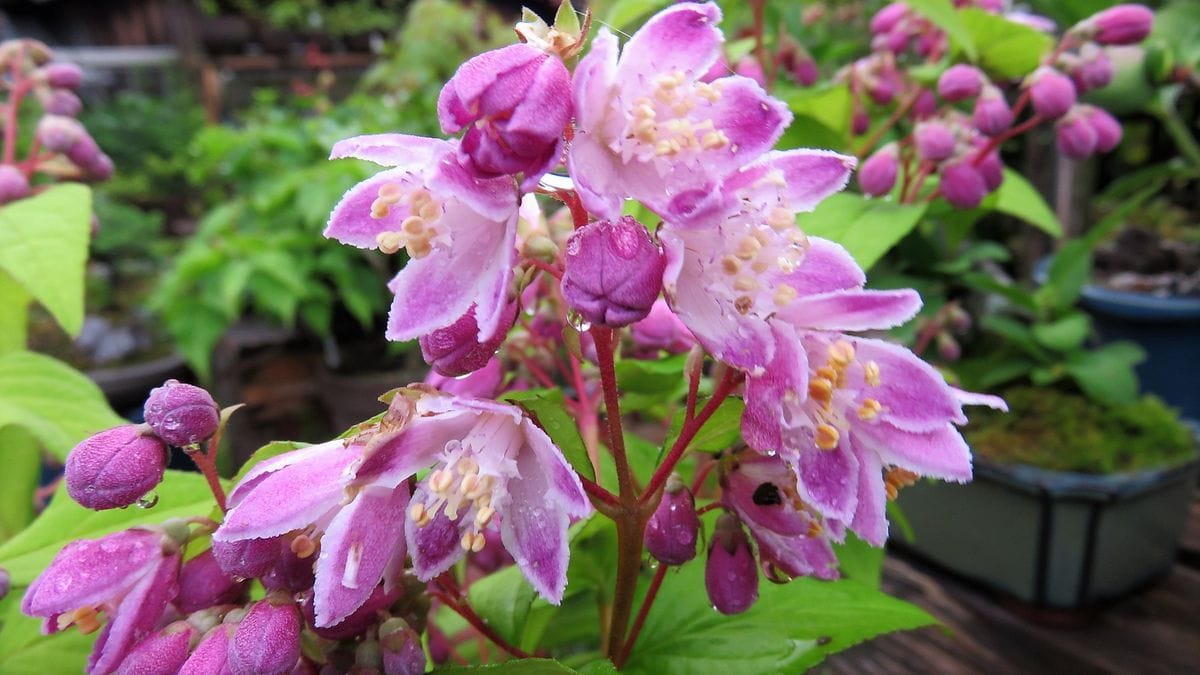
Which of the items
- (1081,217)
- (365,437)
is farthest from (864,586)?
(1081,217)

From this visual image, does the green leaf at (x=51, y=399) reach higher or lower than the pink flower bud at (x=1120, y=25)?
lower

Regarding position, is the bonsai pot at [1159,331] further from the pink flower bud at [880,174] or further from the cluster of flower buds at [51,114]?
the cluster of flower buds at [51,114]

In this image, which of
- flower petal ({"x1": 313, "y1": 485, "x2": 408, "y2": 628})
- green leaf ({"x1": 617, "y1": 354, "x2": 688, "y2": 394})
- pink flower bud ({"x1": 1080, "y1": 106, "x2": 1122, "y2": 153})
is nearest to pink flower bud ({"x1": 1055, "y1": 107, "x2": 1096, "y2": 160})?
pink flower bud ({"x1": 1080, "y1": 106, "x2": 1122, "y2": 153})

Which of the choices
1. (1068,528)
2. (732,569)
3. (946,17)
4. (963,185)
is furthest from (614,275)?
(1068,528)

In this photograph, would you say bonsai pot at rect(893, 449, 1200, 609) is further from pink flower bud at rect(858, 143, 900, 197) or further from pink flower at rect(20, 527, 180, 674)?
pink flower at rect(20, 527, 180, 674)

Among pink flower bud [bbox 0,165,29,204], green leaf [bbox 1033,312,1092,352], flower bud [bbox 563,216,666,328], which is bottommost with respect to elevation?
green leaf [bbox 1033,312,1092,352]

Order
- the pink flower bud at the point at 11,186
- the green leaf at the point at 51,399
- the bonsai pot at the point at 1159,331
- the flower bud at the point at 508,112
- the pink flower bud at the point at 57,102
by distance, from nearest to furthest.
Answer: the flower bud at the point at 508,112
the green leaf at the point at 51,399
the pink flower bud at the point at 11,186
the pink flower bud at the point at 57,102
the bonsai pot at the point at 1159,331

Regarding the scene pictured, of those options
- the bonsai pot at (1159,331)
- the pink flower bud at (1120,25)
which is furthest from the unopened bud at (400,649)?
the bonsai pot at (1159,331)
